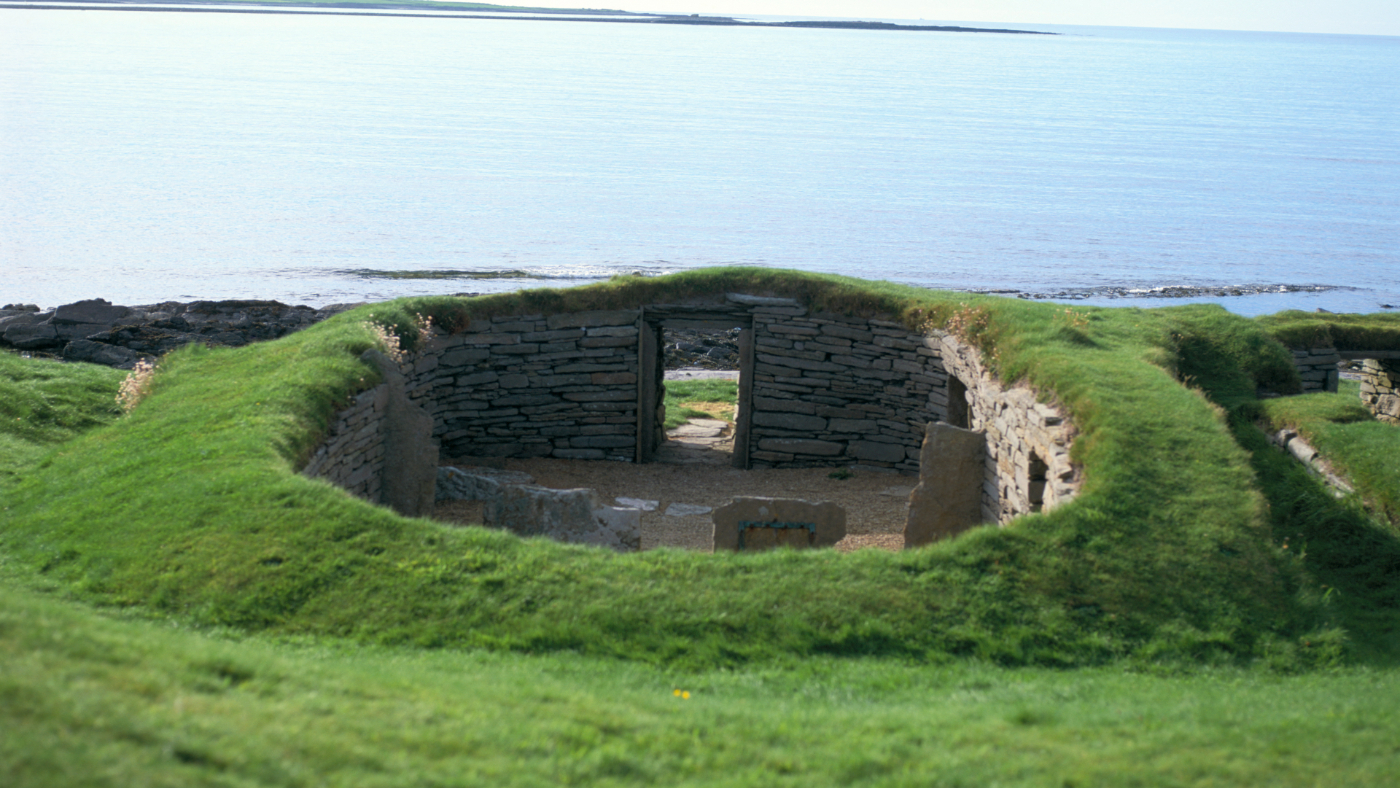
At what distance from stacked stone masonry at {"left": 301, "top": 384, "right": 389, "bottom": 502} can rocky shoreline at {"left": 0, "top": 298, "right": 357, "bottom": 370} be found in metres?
10.2

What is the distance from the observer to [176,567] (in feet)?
27.3

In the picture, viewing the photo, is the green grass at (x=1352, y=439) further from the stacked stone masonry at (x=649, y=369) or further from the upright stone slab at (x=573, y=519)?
the upright stone slab at (x=573, y=519)

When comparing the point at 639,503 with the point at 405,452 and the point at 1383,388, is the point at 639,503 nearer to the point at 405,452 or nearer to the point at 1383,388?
the point at 405,452

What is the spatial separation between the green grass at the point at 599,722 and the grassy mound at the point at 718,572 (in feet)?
1.57

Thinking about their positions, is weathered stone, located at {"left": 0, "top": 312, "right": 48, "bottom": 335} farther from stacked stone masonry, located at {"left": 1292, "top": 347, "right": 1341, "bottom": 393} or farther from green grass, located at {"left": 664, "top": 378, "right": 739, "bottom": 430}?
stacked stone masonry, located at {"left": 1292, "top": 347, "right": 1341, "bottom": 393}

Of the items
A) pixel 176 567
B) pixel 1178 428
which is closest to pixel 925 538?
pixel 1178 428

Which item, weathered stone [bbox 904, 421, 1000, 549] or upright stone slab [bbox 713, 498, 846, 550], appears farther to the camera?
weathered stone [bbox 904, 421, 1000, 549]

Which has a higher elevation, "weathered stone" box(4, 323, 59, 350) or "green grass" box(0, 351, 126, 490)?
"weathered stone" box(4, 323, 59, 350)

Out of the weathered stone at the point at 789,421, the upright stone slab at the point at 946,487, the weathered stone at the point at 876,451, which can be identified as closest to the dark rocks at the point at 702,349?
the weathered stone at the point at 789,421

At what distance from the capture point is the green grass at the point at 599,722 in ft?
14.9

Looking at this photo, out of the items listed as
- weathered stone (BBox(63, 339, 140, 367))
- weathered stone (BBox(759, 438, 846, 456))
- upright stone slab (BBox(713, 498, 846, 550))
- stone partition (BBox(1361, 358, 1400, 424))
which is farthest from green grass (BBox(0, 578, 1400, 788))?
weathered stone (BBox(63, 339, 140, 367))

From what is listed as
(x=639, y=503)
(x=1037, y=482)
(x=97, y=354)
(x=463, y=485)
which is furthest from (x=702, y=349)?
(x=1037, y=482)

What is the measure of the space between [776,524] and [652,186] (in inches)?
1802

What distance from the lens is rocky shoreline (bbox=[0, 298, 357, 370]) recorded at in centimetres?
2103
